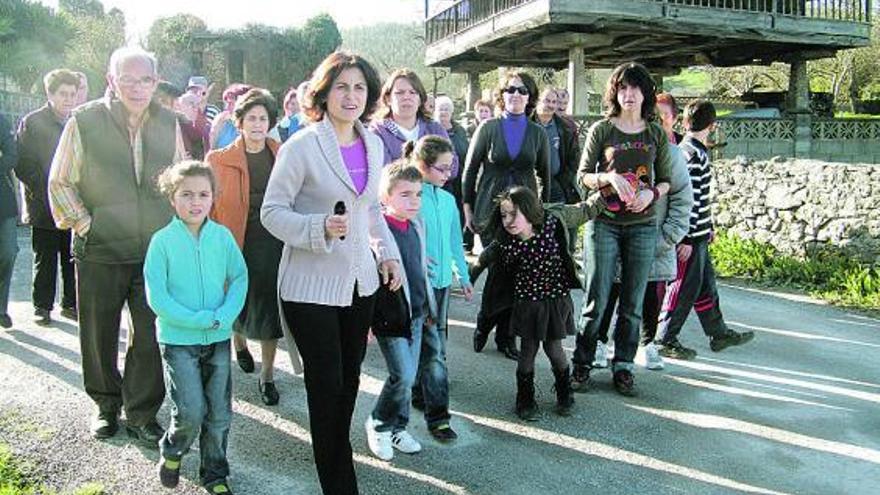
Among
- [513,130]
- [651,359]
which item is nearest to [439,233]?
[513,130]

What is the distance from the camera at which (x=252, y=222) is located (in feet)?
15.6

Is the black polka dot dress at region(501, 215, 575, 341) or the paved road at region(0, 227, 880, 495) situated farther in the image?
the black polka dot dress at region(501, 215, 575, 341)

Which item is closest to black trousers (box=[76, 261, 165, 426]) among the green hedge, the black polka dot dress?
the black polka dot dress

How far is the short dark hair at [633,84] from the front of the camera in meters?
4.85

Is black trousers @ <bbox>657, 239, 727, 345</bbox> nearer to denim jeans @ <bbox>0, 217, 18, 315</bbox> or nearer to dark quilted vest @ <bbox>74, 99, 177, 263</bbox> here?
dark quilted vest @ <bbox>74, 99, 177, 263</bbox>

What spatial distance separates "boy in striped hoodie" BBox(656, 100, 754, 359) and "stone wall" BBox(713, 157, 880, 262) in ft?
11.6

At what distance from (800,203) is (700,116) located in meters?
4.21

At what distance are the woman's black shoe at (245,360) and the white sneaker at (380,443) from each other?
1508 mm

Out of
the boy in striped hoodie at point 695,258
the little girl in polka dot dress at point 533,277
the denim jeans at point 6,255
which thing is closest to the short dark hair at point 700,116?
the boy in striped hoodie at point 695,258

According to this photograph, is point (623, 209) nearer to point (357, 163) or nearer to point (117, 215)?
point (357, 163)

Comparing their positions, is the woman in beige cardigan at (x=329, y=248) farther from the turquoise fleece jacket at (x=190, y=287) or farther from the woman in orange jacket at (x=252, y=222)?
the woman in orange jacket at (x=252, y=222)

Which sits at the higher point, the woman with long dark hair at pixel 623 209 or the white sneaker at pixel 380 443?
the woman with long dark hair at pixel 623 209

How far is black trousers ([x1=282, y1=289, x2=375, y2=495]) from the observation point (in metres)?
3.19

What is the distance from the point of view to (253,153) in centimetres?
489
